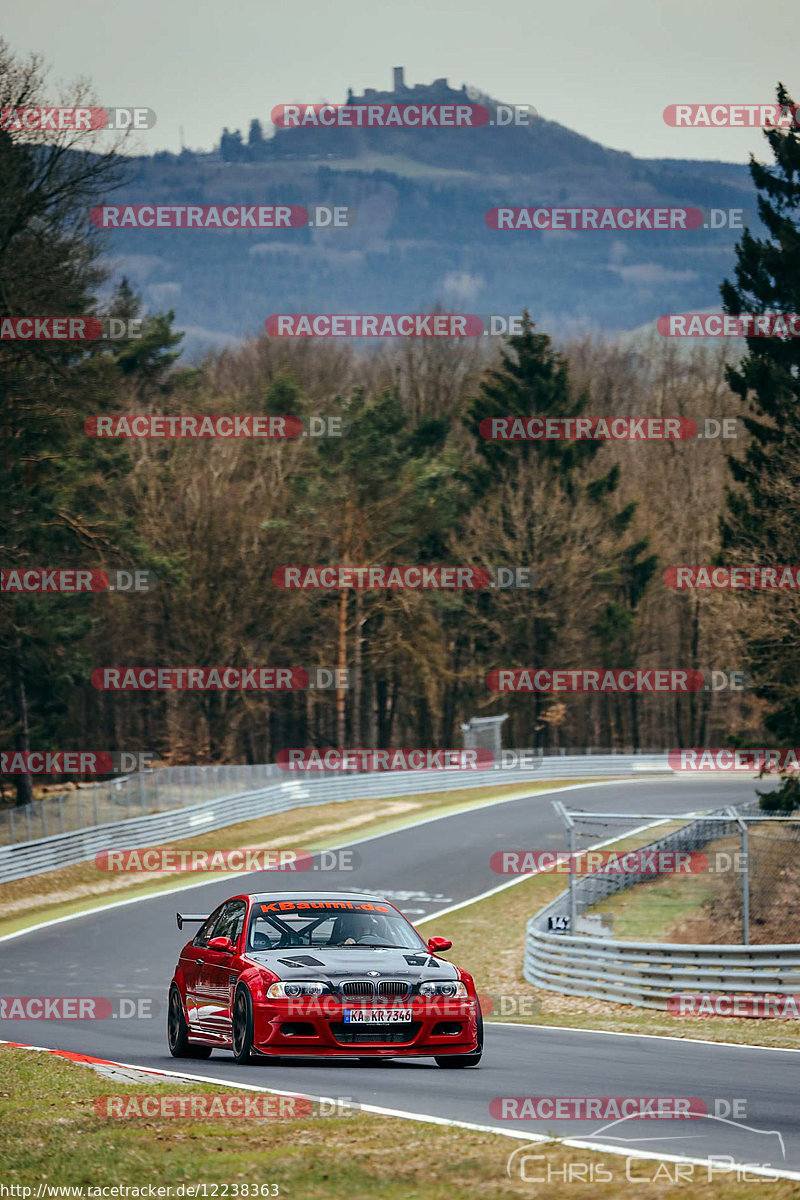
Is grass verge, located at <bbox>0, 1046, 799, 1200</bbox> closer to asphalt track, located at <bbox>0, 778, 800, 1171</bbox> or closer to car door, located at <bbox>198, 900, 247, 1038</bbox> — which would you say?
asphalt track, located at <bbox>0, 778, 800, 1171</bbox>

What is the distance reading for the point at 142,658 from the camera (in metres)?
64.6

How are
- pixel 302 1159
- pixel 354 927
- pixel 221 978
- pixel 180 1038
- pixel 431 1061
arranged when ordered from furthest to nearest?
pixel 180 1038 → pixel 431 1061 → pixel 354 927 → pixel 221 978 → pixel 302 1159

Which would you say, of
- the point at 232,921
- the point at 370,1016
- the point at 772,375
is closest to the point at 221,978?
the point at 232,921

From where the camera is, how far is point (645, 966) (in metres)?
20.9

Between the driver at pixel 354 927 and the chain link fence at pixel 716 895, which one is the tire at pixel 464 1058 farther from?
the chain link fence at pixel 716 895

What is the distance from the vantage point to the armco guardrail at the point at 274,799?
37094 millimetres

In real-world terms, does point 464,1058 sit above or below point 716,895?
above

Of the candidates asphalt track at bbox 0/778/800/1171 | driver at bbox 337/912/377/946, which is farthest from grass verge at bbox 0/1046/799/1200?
driver at bbox 337/912/377/946

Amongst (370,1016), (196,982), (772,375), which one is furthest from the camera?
(772,375)

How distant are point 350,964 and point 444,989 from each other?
0.70m

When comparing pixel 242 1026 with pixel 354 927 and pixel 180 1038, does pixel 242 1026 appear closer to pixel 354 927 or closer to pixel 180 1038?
pixel 354 927

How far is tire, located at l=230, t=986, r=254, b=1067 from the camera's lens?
455 inches

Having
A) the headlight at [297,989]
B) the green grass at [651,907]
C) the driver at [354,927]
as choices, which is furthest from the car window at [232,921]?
the green grass at [651,907]

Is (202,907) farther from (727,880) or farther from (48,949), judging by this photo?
(727,880)
